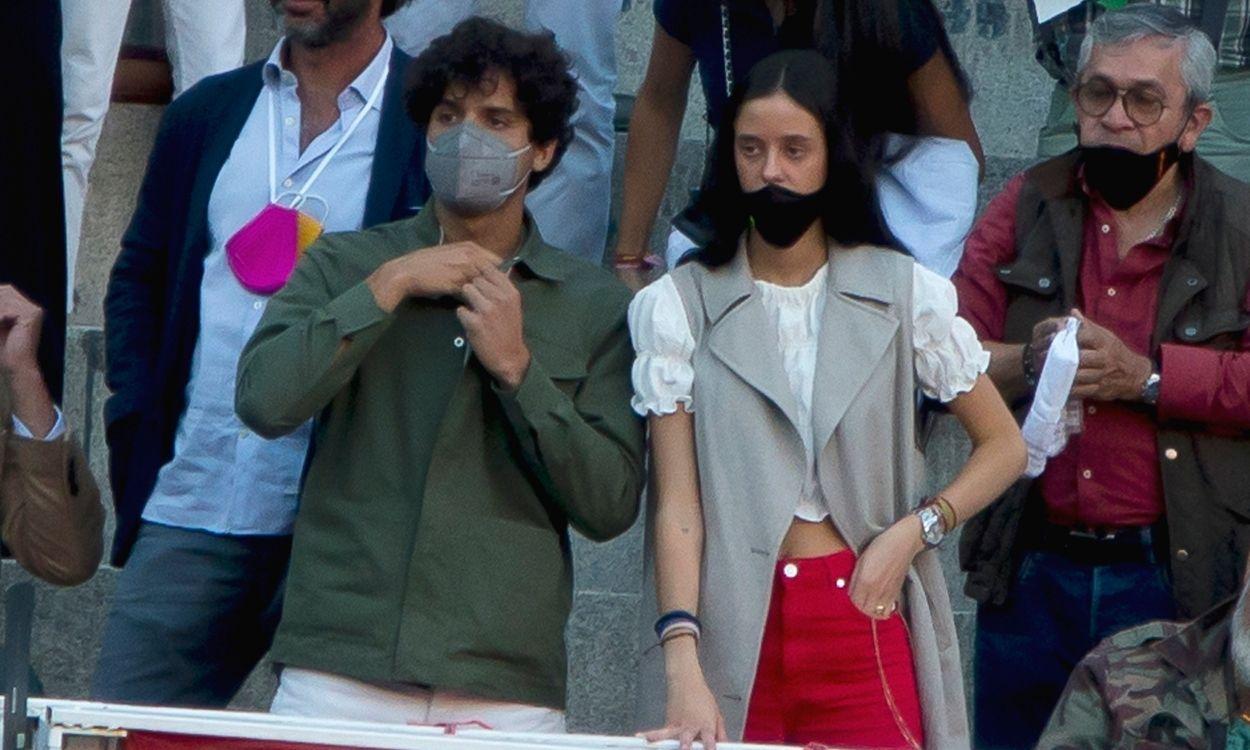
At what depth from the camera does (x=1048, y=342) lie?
466cm

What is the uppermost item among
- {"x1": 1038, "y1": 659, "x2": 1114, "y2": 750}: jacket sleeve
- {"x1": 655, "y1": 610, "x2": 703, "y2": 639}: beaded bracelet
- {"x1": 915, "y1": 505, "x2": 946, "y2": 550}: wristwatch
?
{"x1": 915, "y1": 505, "x2": 946, "y2": 550}: wristwatch

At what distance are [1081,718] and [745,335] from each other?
0.89 m

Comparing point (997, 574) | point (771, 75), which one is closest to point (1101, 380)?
point (997, 574)

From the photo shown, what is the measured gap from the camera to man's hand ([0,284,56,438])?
14.8 feet

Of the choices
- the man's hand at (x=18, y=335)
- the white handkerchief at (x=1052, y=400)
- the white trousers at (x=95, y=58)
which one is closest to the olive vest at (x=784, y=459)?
the white handkerchief at (x=1052, y=400)

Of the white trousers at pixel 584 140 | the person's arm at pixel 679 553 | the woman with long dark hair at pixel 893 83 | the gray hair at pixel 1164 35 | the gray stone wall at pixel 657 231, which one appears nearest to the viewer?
the person's arm at pixel 679 553

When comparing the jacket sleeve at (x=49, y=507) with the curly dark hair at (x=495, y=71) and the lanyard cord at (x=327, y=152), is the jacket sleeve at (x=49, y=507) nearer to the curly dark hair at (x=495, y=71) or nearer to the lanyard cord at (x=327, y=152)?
the lanyard cord at (x=327, y=152)

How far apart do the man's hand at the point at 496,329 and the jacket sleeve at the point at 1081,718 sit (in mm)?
1117

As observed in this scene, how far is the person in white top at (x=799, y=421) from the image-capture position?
4.07 m

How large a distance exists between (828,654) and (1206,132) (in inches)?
78.5

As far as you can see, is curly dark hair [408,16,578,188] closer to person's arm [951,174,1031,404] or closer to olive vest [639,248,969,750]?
olive vest [639,248,969,750]

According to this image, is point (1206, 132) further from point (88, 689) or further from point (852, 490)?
point (88, 689)

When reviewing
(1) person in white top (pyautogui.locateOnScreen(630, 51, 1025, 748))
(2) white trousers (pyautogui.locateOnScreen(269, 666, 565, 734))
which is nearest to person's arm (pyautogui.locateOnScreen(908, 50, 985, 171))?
(1) person in white top (pyautogui.locateOnScreen(630, 51, 1025, 748))

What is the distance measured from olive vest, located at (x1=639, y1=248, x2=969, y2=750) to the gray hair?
0.84 m
